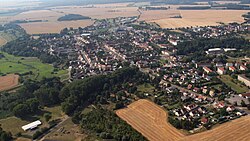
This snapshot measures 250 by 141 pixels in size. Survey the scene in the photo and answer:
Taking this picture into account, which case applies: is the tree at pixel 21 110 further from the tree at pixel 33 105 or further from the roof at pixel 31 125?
the roof at pixel 31 125

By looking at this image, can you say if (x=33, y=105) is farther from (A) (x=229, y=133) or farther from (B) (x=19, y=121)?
(A) (x=229, y=133)

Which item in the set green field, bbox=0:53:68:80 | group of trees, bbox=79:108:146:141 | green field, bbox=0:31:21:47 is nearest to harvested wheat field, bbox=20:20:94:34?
green field, bbox=0:31:21:47

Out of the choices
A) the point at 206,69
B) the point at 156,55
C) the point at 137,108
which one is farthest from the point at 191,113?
the point at 156,55

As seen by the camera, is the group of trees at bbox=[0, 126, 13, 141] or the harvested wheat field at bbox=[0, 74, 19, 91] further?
the harvested wheat field at bbox=[0, 74, 19, 91]

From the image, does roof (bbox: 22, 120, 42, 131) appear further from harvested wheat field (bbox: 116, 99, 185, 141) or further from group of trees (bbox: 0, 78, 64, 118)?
harvested wheat field (bbox: 116, 99, 185, 141)

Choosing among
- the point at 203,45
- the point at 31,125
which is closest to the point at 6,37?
the point at 203,45

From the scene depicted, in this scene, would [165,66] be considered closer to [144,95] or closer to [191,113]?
[144,95]
